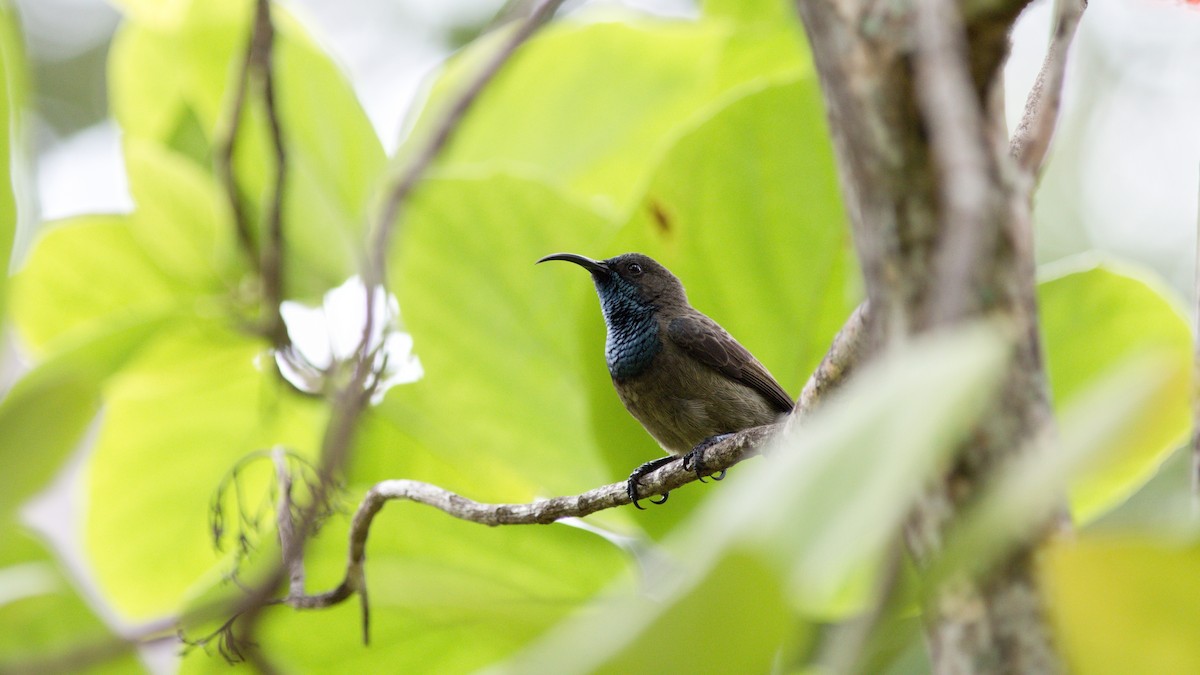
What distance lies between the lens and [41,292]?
1.50m

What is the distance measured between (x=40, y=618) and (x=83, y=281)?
680mm

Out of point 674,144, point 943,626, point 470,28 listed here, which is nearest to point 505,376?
point 674,144

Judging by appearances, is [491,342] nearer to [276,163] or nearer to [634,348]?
[276,163]

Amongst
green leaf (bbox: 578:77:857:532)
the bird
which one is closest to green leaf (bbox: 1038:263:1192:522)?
green leaf (bbox: 578:77:857:532)

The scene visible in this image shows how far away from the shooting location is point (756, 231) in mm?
1137

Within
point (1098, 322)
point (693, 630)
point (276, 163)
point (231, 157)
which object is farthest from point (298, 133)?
point (693, 630)

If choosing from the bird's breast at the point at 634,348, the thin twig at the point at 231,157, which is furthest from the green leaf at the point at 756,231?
the bird's breast at the point at 634,348

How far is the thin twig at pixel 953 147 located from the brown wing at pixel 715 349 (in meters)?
2.05

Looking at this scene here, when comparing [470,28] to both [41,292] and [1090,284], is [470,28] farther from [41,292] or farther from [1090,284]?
[1090,284]

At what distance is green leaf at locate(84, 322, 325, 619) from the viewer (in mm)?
1462

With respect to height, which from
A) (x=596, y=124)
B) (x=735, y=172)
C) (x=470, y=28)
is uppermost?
(x=735, y=172)

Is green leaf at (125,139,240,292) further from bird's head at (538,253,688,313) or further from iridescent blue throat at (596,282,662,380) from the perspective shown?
iridescent blue throat at (596,282,662,380)

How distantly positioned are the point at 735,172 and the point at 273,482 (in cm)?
74

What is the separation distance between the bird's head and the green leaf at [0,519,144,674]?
1188 mm
